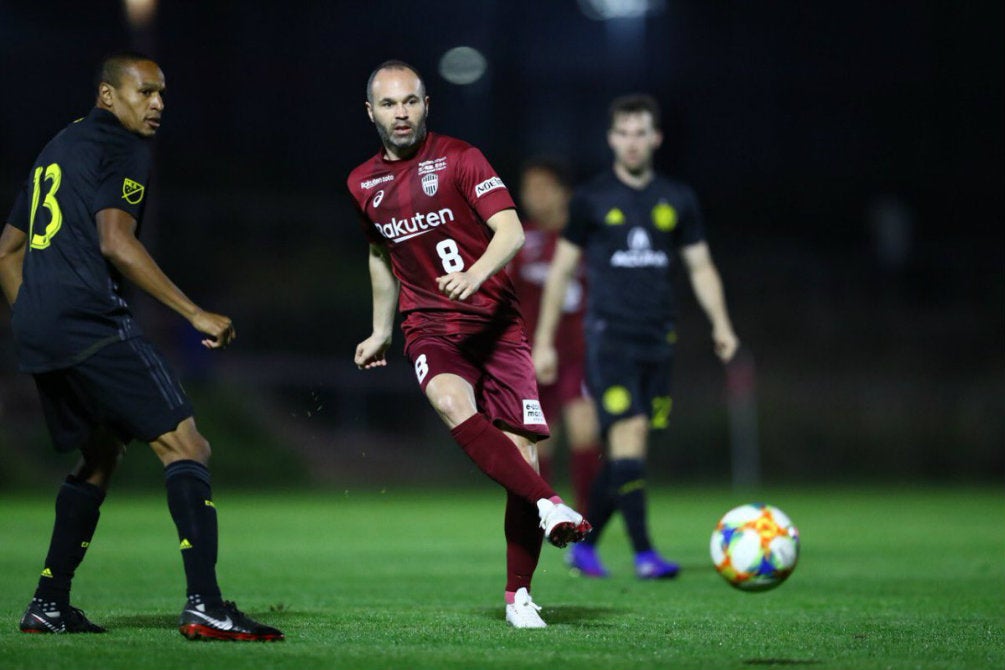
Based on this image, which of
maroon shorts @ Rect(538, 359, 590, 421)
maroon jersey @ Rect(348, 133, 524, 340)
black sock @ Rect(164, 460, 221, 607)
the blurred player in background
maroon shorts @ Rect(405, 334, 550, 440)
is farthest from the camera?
maroon shorts @ Rect(538, 359, 590, 421)

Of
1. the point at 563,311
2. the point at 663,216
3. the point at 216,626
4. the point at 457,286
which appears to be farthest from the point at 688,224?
the point at 216,626

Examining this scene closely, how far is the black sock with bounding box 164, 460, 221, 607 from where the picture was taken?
223 inches

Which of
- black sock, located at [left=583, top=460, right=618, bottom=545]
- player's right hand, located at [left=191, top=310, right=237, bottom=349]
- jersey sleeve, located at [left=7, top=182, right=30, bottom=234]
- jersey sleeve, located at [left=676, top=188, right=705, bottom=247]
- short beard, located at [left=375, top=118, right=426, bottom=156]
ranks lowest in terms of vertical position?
black sock, located at [left=583, top=460, right=618, bottom=545]

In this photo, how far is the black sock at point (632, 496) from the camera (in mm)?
9211

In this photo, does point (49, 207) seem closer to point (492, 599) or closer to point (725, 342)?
point (492, 599)

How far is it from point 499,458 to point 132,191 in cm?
179

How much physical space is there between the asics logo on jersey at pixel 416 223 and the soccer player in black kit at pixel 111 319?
3.55 ft

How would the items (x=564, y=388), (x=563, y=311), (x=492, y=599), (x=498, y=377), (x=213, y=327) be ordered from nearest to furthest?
(x=213, y=327), (x=498, y=377), (x=492, y=599), (x=564, y=388), (x=563, y=311)

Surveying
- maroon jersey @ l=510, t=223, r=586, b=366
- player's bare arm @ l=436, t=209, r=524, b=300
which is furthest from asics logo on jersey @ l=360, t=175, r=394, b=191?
maroon jersey @ l=510, t=223, r=586, b=366

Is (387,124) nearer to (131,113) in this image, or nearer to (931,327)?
(131,113)

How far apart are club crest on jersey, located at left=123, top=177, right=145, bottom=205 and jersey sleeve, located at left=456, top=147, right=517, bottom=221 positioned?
4.54ft

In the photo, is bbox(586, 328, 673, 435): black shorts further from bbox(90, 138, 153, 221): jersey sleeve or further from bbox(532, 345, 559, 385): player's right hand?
bbox(90, 138, 153, 221): jersey sleeve

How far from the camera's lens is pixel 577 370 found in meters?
11.3

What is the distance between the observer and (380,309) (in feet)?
23.0
